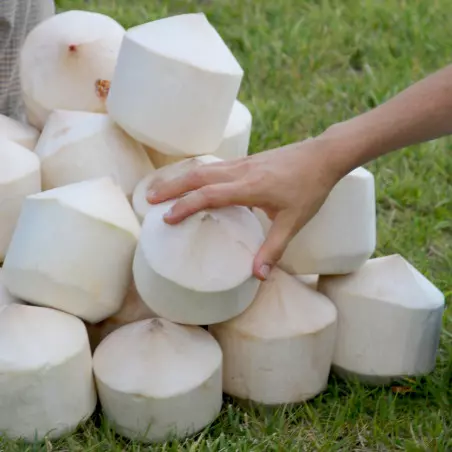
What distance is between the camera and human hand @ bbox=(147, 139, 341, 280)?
4.85 feet

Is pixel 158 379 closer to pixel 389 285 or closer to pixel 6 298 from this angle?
pixel 6 298

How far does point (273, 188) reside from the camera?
148 centimetres

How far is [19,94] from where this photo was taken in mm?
2221

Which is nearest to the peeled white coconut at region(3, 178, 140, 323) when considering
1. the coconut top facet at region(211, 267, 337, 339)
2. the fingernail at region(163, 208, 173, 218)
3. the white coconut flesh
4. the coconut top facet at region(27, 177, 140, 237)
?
the coconut top facet at region(27, 177, 140, 237)

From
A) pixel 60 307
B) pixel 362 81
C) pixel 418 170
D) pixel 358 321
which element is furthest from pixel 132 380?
pixel 362 81

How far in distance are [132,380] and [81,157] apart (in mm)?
460

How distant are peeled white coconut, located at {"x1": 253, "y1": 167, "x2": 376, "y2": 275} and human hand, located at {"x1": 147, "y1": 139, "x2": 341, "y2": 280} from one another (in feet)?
0.27

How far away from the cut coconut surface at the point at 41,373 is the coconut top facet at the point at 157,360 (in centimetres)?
5

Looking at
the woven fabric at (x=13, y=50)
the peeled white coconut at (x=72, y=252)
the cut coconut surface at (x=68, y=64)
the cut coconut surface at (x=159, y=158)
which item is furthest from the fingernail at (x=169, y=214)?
the woven fabric at (x=13, y=50)

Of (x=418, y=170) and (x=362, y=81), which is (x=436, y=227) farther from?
(x=362, y=81)

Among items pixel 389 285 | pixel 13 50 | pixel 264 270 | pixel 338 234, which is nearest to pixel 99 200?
pixel 264 270

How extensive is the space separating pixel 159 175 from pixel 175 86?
0.54ft

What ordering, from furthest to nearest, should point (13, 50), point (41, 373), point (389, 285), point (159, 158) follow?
point (13, 50), point (159, 158), point (389, 285), point (41, 373)

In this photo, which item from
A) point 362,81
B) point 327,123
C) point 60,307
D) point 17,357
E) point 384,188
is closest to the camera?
point 17,357
